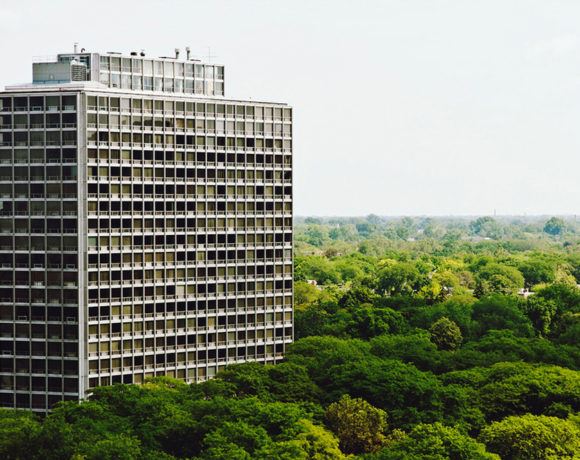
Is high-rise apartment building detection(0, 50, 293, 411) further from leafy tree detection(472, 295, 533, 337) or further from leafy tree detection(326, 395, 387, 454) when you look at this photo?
leafy tree detection(472, 295, 533, 337)

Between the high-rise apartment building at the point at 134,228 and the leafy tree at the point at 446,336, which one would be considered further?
the leafy tree at the point at 446,336

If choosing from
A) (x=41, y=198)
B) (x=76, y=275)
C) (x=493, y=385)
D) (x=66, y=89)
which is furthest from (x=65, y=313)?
(x=493, y=385)

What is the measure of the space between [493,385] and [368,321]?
5293 centimetres

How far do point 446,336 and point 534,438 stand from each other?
71.6 metres

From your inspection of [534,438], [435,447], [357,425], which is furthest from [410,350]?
[435,447]

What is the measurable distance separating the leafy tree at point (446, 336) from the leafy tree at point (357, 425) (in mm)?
62459

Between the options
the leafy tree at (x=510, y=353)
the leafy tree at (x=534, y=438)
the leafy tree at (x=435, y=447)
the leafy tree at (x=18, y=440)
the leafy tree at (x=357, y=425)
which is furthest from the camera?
the leafy tree at (x=510, y=353)

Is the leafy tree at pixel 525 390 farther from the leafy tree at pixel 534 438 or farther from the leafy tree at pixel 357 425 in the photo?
the leafy tree at pixel 357 425

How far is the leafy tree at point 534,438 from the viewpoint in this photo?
108 metres

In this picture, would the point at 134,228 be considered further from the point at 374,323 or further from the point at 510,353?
the point at 510,353

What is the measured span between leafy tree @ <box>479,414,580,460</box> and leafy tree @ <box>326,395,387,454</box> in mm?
11296

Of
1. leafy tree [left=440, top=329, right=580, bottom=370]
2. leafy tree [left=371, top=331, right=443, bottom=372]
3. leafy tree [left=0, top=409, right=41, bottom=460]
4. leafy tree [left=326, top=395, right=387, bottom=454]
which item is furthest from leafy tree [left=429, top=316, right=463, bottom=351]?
leafy tree [left=0, top=409, right=41, bottom=460]

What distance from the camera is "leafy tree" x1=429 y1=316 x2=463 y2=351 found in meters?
180

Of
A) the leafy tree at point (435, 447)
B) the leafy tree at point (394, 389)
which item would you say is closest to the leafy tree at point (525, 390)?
the leafy tree at point (394, 389)
